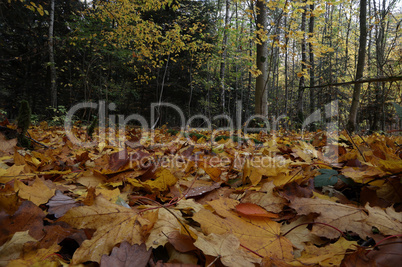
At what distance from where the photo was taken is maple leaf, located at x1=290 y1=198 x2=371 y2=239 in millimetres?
606

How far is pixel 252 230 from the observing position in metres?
0.63

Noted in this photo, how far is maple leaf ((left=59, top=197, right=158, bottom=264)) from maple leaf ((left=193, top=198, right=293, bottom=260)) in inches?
6.4

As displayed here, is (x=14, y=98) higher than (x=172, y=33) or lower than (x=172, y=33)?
lower

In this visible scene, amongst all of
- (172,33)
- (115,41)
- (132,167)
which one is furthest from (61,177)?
(115,41)

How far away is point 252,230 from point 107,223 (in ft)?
1.41

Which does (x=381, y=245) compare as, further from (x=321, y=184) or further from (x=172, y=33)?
(x=172, y=33)

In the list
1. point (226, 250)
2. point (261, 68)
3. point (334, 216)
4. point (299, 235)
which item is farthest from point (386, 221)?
point (261, 68)

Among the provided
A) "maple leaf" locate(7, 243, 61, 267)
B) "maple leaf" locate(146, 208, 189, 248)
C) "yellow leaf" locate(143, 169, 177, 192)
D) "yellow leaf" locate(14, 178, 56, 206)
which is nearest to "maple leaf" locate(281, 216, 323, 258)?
"maple leaf" locate(146, 208, 189, 248)

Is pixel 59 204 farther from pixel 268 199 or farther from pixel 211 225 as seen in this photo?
pixel 268 199

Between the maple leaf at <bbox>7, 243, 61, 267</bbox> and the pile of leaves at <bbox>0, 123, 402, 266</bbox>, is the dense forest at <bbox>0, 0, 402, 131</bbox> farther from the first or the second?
the maple leaf at <bbox>7, 243, 61, 267</bbox>

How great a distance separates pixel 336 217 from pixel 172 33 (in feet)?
26.7

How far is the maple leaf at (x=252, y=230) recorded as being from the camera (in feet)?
1.85

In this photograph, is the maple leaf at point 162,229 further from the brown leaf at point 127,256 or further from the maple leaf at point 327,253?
the maple leaf at point 327,253

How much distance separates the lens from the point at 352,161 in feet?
3.65
